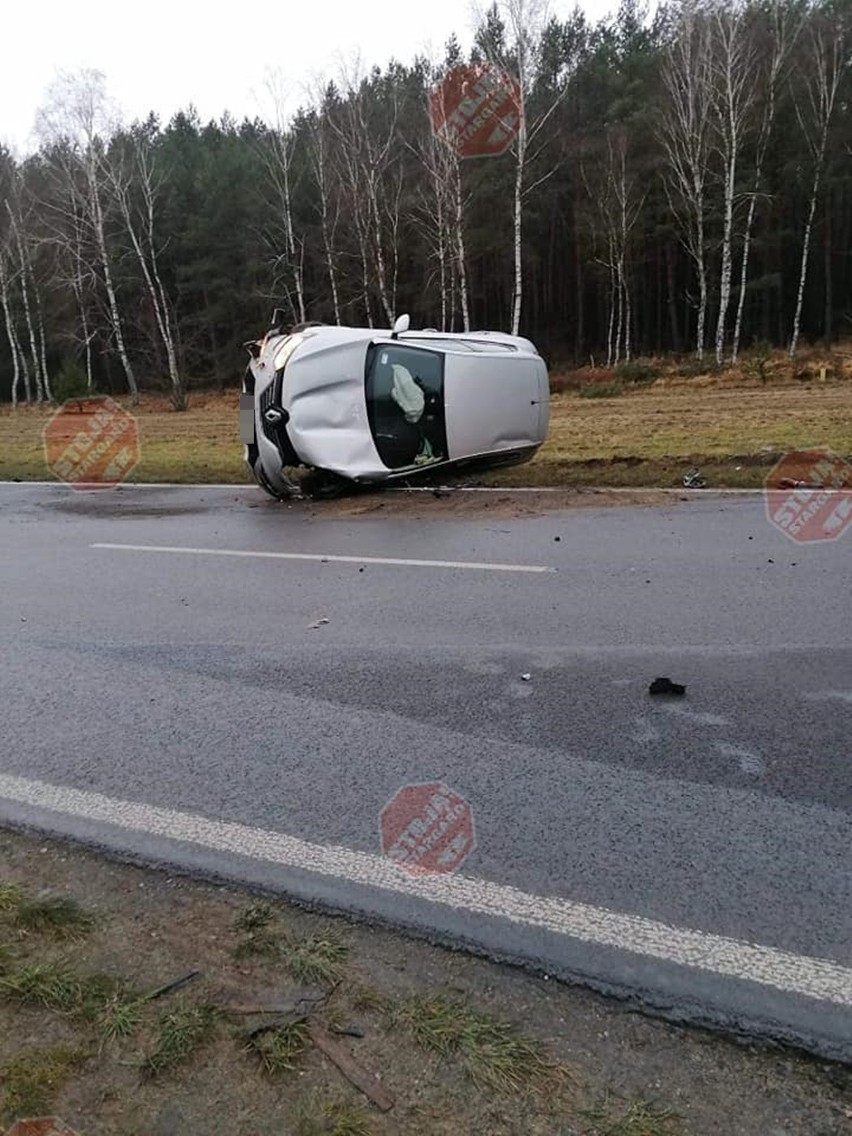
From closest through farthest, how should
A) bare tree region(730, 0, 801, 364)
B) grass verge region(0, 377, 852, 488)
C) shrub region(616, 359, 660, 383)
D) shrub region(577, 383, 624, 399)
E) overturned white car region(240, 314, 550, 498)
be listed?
overturned white car region(240, 314, 550, 498) → grass verge region(0, 377, 852, 488) → shrub region(577, 383, 624, 399) → shrub region(616, 359, 660, 383) → bare tree region(730, 0, 801, 364)

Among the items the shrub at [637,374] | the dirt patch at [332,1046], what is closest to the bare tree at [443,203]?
the shrub at [637,374]

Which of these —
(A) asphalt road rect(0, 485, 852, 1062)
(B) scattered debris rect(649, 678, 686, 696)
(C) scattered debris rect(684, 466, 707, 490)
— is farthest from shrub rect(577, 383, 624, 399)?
(B) scattered debris rect(649, 678, 686, 696)

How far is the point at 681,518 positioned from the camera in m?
7.81

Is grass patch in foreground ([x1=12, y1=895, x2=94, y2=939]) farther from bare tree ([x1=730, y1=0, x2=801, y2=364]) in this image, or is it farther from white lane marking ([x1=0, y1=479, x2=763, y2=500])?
bare tree ([x1=730, y1=0, x2=801, y2=364])

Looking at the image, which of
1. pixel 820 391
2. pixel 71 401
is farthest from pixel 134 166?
pixel 820 391

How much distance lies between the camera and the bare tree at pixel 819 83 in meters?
30.4

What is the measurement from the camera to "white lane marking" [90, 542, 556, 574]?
650 cm

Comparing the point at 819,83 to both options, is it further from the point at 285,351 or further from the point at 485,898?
the point at 485,898

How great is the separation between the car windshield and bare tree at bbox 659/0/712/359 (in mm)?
23249

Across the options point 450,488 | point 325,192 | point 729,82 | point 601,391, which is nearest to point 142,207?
point 325,192

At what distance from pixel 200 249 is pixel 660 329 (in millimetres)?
23183

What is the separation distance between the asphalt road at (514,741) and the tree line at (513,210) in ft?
71.4

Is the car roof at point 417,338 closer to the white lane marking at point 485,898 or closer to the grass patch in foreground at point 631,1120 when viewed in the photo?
the white lane marking at point 485,898

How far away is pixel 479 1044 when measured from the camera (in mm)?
1971
